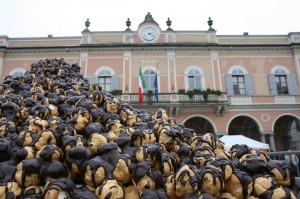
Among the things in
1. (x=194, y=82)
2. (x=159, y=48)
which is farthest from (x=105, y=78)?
(x=194, y=82)

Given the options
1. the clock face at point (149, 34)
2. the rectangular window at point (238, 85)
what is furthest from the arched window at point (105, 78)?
the rectangular window at point (238, 85)

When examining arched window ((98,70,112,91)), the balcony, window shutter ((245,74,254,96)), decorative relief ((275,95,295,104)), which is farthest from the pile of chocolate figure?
decorative relief ((275,95,295,104))

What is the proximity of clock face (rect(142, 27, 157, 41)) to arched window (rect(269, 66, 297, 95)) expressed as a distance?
720cm

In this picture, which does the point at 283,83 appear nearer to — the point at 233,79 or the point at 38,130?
the point at 233,79

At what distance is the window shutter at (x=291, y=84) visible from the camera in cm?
1430

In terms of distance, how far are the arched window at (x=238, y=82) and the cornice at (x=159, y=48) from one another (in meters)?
1.28

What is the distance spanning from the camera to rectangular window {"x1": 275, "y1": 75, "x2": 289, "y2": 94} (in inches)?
573

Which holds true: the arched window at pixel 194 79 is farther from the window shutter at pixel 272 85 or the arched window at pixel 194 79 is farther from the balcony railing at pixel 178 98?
the window shutter at pixel 272 85

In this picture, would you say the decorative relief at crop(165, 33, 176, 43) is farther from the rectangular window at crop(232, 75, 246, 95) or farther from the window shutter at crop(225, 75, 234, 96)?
the rectangular window at crop(232, 75, 246, 95)

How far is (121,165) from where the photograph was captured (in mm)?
1030

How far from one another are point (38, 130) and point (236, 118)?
576 inches

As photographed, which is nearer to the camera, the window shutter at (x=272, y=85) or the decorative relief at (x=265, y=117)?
the decorative relief at (x=265, y=117)

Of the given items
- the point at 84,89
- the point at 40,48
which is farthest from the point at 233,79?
the point at 84,89

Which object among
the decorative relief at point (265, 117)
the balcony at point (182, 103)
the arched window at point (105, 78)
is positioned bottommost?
the decorative relief at point (265, 117)
